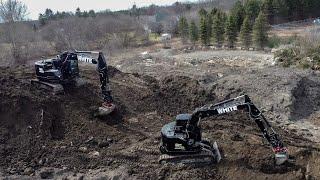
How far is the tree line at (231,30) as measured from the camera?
1334 inches

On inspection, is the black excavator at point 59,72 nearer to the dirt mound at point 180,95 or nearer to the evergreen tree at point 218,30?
the dirt mound at point 180,95

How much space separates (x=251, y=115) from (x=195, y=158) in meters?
2.21

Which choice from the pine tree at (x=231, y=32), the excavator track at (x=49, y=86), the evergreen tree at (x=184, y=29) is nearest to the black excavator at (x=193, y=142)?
the excavator track at (x=49, y=86)

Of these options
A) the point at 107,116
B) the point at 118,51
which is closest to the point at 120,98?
the point at 107,116

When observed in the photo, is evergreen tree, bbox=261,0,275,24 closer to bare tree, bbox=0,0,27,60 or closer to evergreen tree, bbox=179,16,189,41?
evergreen tree, bbox=179,16,189,41

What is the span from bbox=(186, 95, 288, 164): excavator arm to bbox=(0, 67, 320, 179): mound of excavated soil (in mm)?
468

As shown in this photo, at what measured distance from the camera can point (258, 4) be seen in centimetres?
4572

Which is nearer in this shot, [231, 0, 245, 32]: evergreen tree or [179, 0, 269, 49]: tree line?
[179, 0, 269, 49]: tree line

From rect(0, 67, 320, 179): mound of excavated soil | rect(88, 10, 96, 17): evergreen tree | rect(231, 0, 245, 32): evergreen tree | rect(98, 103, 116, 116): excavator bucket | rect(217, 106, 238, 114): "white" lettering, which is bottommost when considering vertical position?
rect(0, 67, 320, 179): mound of excavated soil

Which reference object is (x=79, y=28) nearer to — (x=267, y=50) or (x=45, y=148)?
(x=267, y=50)

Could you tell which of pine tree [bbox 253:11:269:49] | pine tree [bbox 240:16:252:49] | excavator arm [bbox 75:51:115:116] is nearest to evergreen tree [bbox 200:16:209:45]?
pine tree [bbox 240:16:252:49]

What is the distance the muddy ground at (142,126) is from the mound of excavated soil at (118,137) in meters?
0.03

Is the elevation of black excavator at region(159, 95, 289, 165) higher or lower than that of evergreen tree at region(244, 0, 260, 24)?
lower

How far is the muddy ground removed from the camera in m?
12.9
